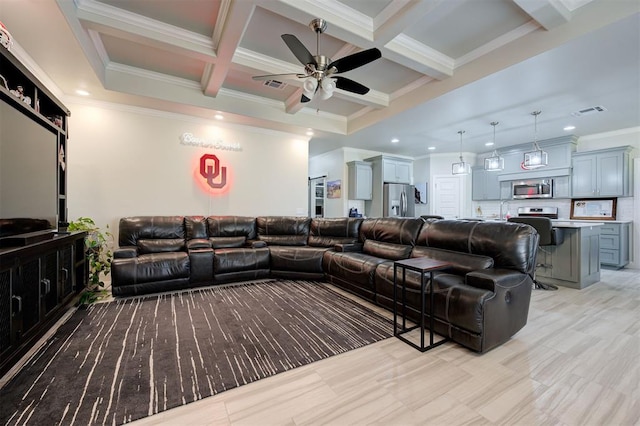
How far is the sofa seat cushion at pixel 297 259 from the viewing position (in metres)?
4.12

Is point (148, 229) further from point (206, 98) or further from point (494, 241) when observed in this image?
point (494, 241)

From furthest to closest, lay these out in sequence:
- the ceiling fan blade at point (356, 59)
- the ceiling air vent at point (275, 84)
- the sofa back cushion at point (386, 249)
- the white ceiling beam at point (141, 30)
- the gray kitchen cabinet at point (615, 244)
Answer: the gray kitchen cabinet at point (615, 244) → the ceiling air vent at point (275, 84) → the sofa back cushion at point (386, 249) → the white ceiling beam at point (141, 30) → the ceiling fan blade at point (356, 59)

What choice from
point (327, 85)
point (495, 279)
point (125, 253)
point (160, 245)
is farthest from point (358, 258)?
point (125, 253)

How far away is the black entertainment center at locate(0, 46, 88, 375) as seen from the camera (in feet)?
5.91

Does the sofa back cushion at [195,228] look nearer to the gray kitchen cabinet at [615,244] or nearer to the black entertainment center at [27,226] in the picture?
the black entertainment center at [27,226]

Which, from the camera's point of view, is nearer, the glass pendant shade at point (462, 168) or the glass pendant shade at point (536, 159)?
the glass pendant shade at point (536, 159)

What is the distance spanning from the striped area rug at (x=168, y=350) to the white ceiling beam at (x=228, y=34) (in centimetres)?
295

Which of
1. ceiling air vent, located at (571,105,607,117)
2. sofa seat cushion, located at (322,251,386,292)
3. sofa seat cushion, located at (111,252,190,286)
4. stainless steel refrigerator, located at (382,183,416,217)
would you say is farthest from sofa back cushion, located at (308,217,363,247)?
ceiling air vent, located at (571,105,607,117)

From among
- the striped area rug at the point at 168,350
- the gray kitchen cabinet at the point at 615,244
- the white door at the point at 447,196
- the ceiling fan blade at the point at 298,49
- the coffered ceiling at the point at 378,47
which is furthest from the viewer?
the white door at the point at 447,196

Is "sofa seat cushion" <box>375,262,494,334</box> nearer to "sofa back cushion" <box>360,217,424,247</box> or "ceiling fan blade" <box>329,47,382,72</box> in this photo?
"sofa back cushion" <box>360,217,424,247</box>

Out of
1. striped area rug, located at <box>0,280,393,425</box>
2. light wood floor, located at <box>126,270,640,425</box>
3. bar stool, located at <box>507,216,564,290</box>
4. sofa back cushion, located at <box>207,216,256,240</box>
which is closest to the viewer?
light wood floor, located at <box>126,270,640,425</box>

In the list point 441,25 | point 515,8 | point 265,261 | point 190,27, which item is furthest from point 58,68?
point 515,8

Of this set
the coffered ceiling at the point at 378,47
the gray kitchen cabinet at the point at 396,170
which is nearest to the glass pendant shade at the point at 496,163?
the coffered ceiling at the point at 378,47

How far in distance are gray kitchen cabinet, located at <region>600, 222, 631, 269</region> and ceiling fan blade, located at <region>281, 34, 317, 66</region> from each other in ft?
21.3
